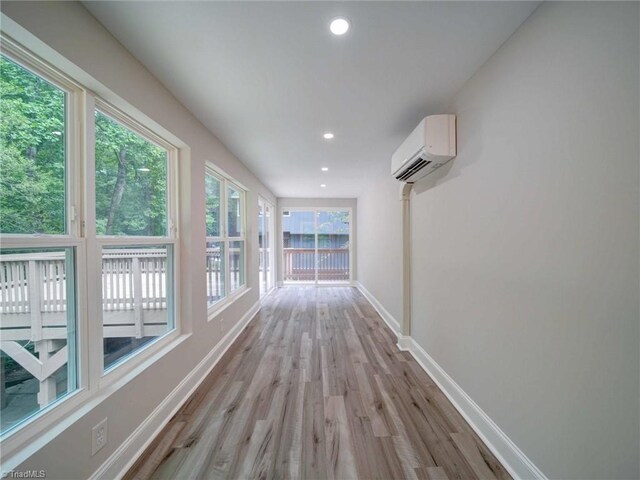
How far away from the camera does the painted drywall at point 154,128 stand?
3.25 ft

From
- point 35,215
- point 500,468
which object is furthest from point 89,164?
point 500,468

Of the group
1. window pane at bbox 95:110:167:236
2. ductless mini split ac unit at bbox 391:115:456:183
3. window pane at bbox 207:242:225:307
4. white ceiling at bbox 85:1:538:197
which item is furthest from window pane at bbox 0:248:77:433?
ductless mini split ac unit at bbox 391:115:456:183

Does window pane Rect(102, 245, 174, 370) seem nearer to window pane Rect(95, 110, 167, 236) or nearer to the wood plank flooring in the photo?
window pane Rect(95, 110, 167, 236)

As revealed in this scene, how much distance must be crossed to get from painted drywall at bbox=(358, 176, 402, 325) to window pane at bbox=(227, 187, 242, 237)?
228cm

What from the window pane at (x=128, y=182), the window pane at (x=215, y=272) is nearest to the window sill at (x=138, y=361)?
the window pane at (x=215, y=272)

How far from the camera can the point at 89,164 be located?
1259 millimetres

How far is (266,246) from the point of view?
565 cm

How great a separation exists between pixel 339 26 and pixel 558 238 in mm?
1463

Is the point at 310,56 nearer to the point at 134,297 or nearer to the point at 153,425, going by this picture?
the point at 134,297

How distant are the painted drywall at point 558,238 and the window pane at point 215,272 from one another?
2444 millimetres

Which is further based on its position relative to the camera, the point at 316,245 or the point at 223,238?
the point at 316,245

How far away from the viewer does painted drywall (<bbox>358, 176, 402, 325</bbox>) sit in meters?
3.17

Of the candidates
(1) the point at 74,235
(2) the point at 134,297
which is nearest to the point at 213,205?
(2) the point at 134,297

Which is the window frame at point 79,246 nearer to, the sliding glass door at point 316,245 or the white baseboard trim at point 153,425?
the white baseboard trim at point 153,425
